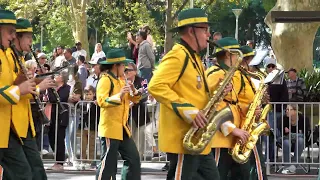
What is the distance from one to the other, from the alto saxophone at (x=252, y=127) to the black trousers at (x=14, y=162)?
2282 mm

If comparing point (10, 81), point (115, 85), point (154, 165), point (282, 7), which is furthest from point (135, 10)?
point (10, 81)

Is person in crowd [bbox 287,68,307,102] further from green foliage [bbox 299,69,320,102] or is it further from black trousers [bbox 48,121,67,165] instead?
black trousers [bbox 48,121,67,165]

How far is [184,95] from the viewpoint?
6867 mm

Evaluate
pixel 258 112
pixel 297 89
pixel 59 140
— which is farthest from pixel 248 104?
pixel 297 89

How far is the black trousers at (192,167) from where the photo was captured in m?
6.88

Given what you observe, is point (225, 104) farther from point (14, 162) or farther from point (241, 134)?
point (14, 162)

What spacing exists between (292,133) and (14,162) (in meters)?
6.84

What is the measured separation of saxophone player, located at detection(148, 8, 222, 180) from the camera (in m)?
6.71

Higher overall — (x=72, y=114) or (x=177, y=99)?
(x=177, y=99)

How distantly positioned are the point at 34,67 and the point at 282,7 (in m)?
9.09

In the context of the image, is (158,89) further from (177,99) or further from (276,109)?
(276,109)

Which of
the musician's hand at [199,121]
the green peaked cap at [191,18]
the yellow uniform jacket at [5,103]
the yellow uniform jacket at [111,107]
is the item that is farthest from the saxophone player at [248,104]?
the yellow uniform jacket at [5,103]

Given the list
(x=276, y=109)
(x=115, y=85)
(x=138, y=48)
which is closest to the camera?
(x=115, y=85)

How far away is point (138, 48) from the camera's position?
17.6 metres
